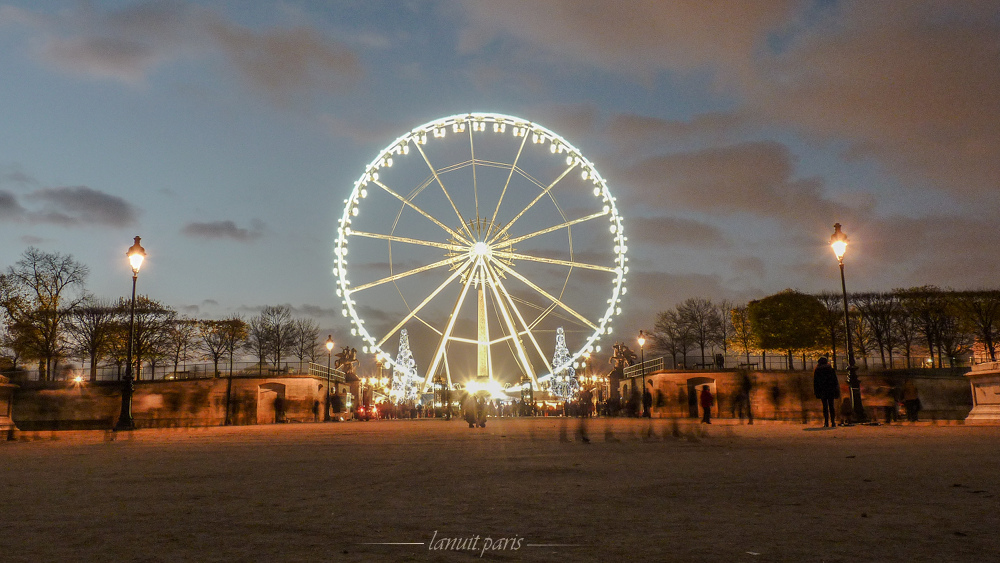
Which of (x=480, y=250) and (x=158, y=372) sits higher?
(x=480, y=250)

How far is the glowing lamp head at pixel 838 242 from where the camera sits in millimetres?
22453

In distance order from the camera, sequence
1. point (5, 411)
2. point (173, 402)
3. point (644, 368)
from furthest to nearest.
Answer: point (644, 368), point (173, 402), point (5, 411)

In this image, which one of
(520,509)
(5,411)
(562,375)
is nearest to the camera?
(520,509)

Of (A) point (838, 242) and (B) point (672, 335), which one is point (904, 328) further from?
(A) point (838, 242)

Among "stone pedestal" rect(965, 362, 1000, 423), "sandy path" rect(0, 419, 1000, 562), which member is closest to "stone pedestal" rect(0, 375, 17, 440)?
"sandy path" rect(0, 419, 1000, 562)

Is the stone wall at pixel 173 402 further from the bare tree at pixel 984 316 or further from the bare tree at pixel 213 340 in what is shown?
the bare tree at pixel 984 316

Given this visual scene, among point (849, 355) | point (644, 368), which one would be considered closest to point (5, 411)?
point (849, 355)

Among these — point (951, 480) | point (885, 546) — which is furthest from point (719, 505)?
point (951, 480)

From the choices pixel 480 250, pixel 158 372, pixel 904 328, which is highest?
pixel 480 250

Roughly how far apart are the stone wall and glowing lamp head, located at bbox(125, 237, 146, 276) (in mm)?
19615

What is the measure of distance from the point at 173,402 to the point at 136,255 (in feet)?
78.7

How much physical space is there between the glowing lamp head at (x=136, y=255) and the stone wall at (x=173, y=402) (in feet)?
64.4

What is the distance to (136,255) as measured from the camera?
23703mm

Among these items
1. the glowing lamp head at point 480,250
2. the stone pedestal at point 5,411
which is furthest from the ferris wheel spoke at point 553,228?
the stone pedestal at point 5,411
